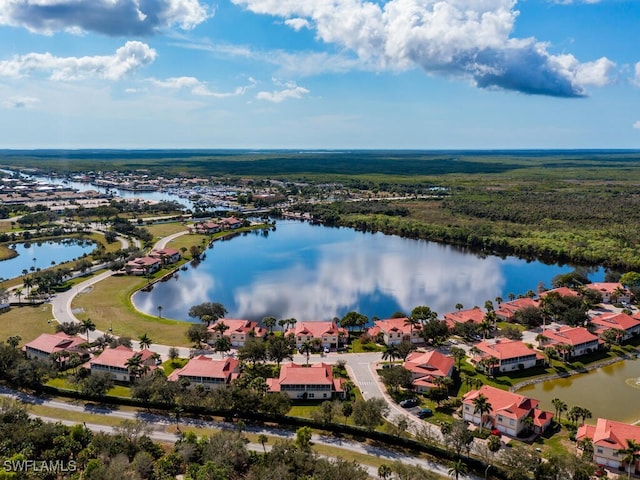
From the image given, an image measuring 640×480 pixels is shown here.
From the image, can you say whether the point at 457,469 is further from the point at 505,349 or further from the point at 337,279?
the point at 337,279

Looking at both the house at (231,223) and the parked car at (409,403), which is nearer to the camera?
the parked car at (409,403)

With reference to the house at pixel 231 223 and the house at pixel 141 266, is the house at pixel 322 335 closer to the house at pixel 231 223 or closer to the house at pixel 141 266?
the house at pixel 141 266

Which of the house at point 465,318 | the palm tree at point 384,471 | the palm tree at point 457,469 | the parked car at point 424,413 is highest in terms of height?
the house at point 465,318

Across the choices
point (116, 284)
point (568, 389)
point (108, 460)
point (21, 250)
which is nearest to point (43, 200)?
point (21, 250)

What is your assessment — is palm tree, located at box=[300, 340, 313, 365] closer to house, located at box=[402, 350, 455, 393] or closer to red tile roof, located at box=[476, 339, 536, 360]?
house, located at box=[402, 350, 455, 393]

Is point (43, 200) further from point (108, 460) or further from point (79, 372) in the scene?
point (108, 460)

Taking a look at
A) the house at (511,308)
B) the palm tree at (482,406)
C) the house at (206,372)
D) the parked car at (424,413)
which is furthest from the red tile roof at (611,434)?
the house at (206,372)
